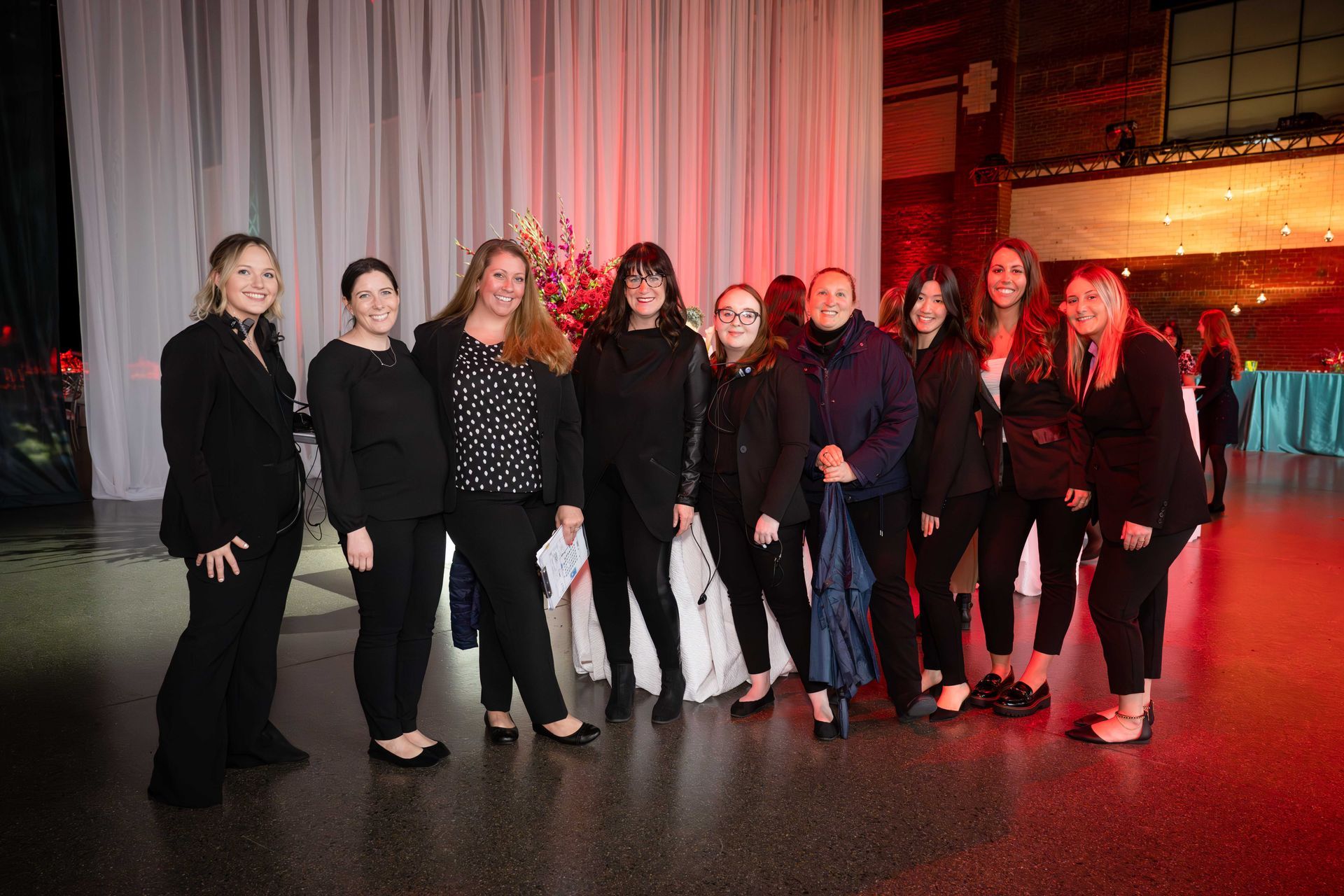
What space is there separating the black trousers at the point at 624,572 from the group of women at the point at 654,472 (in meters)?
0.01

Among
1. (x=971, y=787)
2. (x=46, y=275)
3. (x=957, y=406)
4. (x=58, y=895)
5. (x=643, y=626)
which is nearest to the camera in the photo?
(x=58, y=895)

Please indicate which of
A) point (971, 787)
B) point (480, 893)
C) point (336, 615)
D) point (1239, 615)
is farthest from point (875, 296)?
point (480, 893)

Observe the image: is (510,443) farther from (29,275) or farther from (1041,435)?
(29,275)

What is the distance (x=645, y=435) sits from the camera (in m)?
2.82

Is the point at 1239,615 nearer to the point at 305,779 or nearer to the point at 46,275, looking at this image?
the point at 305,779

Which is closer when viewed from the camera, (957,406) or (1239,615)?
(957,406)

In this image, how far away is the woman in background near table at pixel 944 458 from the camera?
2.94 m

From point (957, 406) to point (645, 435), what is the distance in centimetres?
95

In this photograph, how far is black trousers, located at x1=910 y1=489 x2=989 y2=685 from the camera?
3.01 m

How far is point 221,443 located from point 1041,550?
2360 mm

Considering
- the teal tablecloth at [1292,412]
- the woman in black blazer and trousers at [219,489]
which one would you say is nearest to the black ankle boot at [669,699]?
the woman in black blazer and trousers at [219,489]

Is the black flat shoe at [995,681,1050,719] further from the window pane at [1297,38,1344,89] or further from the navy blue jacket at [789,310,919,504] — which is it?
the window pane at [1297,38,1344,89]

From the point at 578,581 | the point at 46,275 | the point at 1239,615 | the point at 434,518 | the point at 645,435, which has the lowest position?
the point at 1239,615

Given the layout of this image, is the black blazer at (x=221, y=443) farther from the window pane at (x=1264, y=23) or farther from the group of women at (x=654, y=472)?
the window pane at (x=1264, y=23)
